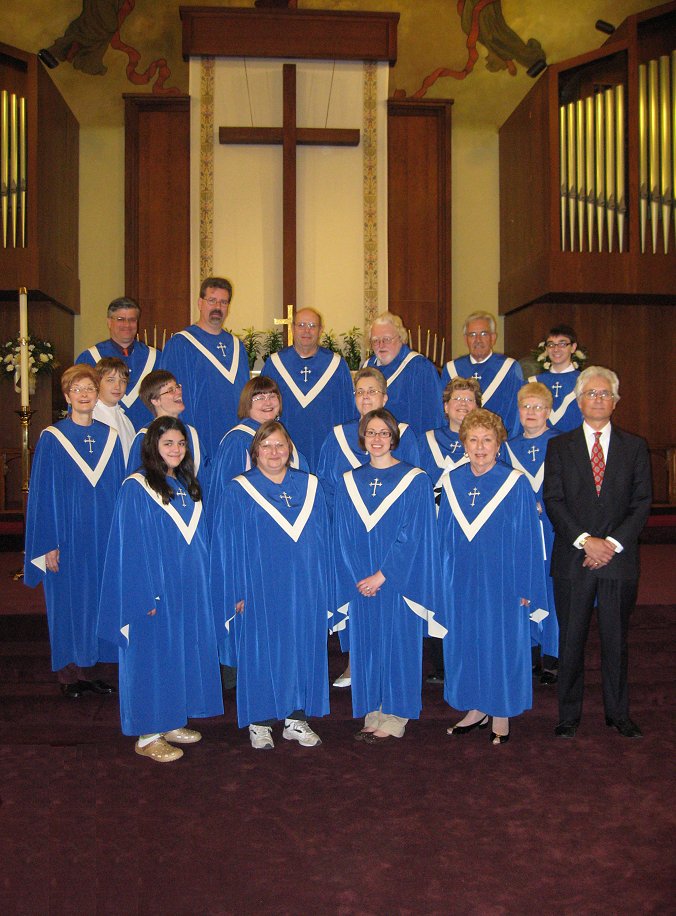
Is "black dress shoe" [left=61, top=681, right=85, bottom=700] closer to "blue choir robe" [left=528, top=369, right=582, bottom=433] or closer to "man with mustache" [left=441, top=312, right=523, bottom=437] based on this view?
"man with mustache" [left=441, top=312, right=523, bottom=437]

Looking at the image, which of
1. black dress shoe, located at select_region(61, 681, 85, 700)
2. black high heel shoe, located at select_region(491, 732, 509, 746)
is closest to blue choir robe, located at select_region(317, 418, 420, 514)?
black high heel shoe, located at select_region(491, 732, 509, 746)

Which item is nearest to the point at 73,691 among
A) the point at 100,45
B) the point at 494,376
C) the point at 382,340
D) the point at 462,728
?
the point at 462,728

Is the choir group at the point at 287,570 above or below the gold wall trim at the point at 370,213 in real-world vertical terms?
below

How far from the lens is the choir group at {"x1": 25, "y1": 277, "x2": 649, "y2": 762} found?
4.30m

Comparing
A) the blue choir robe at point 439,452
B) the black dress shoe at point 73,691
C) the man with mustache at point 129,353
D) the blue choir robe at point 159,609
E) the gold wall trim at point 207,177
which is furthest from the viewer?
the gold wall trim at point 207,177

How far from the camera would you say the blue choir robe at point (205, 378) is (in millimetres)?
6004

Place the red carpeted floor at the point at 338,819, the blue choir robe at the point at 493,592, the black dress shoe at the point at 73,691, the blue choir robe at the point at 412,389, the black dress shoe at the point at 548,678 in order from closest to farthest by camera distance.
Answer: the red carpeted floor at the point at 338,819 → the blue choir robe at the point at 493,592 → the black dress shoe at the point at 73,691 → the black dress shoe at the point at 548,678 → the blue choir robe at the point at 412,389

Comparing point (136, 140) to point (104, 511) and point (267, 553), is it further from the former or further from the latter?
point (267, 553)

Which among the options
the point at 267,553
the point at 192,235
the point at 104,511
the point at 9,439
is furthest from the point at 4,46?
the point at 267,553

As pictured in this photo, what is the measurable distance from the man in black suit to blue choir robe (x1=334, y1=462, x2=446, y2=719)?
0.63 metres

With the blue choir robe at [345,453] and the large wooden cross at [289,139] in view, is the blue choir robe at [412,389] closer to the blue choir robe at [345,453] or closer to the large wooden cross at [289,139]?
the blue choir robe at [345,453]

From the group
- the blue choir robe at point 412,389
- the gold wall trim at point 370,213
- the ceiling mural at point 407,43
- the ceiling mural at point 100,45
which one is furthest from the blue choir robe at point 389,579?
the ceiling mural at point 100,45

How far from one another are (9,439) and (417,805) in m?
7.78

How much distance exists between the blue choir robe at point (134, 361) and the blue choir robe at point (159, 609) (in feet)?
5.38
